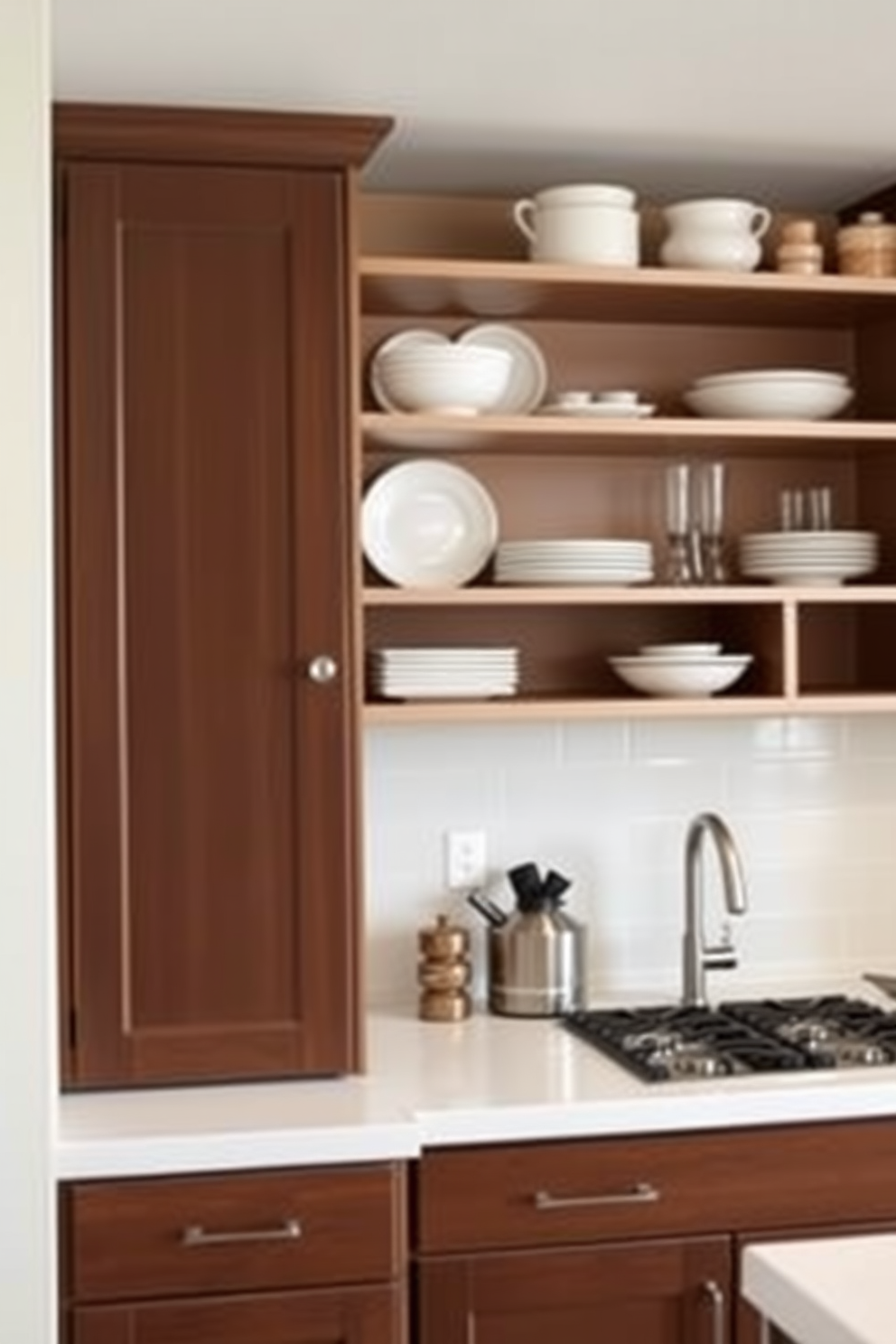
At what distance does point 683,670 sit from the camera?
2885 millimetres

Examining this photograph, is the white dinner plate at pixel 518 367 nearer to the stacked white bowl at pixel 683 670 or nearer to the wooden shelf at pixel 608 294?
the wooden shelf at pixel 608 294

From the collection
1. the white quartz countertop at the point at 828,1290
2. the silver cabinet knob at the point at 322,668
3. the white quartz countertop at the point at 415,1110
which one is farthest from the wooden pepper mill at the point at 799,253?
the white quartz countertop at the point at 828,1290

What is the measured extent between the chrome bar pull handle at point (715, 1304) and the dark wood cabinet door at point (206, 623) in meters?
0.57

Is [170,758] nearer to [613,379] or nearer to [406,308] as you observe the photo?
[406,308]

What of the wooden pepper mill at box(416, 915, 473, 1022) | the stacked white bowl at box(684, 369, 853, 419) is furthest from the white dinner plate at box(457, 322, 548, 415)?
the wooden pepper mill at box(416, 915, 473, 1022)

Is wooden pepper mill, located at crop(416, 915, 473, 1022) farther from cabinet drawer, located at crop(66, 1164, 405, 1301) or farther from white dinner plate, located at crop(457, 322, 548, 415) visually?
white dinner plate, located at crop(457, 322, 548, 415)

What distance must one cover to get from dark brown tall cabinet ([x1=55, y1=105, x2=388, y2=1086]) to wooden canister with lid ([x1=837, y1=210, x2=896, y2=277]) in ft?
2.86

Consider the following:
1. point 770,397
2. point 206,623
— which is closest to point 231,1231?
point 206,623

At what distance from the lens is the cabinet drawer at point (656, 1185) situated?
7.88 ft

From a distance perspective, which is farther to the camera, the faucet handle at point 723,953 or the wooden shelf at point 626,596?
the faucet handle at point 723,953

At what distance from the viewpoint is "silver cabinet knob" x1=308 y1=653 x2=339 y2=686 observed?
2.54 m

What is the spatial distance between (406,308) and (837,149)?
725 millimetres

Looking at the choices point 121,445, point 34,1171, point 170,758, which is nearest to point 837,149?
point 121,445

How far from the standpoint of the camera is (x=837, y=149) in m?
2.86
